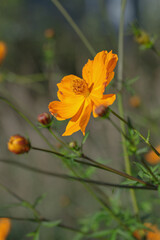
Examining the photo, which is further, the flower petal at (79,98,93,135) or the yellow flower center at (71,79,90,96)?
the yellow flower center at (71,79,90,96)

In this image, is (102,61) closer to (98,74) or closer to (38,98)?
(98,74)

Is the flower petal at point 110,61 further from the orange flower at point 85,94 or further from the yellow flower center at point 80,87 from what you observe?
the yellow flower center at point 80,87

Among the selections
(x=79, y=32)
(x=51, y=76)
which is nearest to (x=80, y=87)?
(x=79, y=32)

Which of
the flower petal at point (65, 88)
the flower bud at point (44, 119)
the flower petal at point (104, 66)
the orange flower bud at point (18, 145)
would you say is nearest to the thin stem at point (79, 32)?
the flower petal at point (65, 88)

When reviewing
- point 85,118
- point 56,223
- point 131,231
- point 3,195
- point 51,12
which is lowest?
point 131,231

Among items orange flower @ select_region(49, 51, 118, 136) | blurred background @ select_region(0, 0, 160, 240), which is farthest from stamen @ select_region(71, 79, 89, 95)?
blurred background @ select_region(0, 0, 160, 240)

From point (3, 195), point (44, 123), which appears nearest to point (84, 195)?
point (3, 195)

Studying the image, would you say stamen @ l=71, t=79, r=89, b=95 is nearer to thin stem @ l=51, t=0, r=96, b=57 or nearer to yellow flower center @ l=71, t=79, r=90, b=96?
yellow flower center @ l=71, t=79, r=90, b=96

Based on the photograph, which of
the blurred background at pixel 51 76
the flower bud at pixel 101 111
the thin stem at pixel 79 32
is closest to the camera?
the flower bud at pixel 101 111
